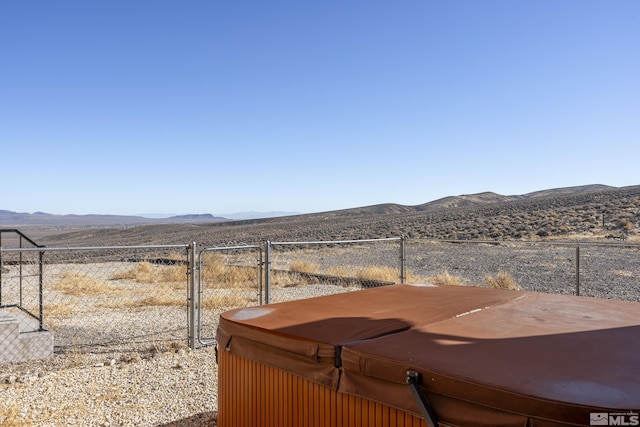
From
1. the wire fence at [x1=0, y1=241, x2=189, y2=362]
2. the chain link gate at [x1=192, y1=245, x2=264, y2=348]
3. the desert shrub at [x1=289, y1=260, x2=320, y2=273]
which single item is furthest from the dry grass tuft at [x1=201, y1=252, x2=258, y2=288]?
the desert shrub at [x1=289, y1=260, x2=320, y2=273]

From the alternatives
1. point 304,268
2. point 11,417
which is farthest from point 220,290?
point 11,417

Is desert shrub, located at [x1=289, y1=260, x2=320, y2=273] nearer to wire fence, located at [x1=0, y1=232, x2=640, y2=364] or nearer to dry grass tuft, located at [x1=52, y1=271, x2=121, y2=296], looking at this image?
wire fence, located at [x1=0, y1=232, x2=640, y2=364]

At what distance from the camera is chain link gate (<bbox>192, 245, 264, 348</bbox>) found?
7.28 metres

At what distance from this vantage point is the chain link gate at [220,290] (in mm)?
7276

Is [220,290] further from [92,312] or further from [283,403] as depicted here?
[283,403]

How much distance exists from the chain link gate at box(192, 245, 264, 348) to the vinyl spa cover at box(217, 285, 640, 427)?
3603 mm

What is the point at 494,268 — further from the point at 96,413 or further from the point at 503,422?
the point at 503,422

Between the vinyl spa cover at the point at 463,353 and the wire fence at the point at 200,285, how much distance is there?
11.1 ft

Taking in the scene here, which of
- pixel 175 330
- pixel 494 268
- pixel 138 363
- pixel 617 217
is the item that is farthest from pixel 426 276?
pixel 617 217

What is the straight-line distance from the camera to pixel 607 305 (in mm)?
3840

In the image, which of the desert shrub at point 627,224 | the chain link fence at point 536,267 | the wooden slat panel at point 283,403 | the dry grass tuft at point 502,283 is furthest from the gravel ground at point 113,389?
the desert shrub at point 627,224

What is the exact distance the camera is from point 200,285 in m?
7.03

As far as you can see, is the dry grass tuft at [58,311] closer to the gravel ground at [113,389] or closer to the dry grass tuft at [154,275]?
the gravel ground at [113,389]

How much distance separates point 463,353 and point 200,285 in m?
5.26
